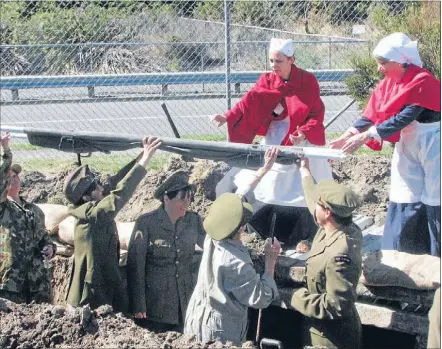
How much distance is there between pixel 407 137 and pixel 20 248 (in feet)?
9.25

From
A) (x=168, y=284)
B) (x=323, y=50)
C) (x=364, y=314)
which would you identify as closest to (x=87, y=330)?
(x=168, y=284)

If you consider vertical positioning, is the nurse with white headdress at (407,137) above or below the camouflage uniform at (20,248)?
above

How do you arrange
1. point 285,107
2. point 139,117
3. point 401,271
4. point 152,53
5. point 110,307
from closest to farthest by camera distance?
point 110,307
point 401,271
point 285,107
point 152,53
point 139,117

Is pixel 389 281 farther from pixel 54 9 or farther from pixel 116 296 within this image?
pixel 54 9

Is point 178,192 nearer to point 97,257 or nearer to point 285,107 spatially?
point 97,257

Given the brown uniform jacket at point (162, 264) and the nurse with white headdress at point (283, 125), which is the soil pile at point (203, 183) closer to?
the nurse with white headdress at point (283, 125)

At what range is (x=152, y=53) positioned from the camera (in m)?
12.4

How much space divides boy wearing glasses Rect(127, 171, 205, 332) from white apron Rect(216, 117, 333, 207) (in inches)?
39.0

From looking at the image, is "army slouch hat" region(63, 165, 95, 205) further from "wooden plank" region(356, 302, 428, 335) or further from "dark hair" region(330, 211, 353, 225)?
"wooden plank" region(356, 302, 428, 335)

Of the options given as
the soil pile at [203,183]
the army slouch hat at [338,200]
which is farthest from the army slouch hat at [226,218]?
the soil pile at [203,183]

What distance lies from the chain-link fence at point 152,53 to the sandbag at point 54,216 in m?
3.20

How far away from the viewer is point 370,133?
671cm

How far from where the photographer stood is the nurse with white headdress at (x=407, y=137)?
668 cm

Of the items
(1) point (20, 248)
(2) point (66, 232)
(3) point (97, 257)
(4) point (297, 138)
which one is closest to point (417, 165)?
(4) point (297, 138)
